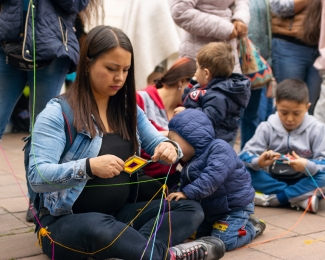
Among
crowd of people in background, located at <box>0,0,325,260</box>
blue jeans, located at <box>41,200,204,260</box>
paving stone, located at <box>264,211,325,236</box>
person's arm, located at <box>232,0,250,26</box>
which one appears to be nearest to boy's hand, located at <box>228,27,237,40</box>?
crowd of people in background, located at <box>0,0,325,260</box>

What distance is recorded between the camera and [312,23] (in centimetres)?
462

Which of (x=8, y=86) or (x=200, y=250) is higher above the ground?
(x=8, y=86)

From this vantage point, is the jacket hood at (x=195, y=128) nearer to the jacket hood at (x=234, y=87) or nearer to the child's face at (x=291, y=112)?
the jacket hood at (x=234, y=87)

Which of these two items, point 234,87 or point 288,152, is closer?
point 234,87

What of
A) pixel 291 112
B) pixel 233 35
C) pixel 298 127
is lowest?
pixel 298 127

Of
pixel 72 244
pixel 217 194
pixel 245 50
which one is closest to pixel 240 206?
pixel 217 194

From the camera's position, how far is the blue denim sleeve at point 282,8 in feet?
15.5

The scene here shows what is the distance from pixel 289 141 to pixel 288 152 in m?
0.08

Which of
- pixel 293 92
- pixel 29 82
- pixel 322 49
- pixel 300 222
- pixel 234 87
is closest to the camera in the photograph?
pixel 29 82

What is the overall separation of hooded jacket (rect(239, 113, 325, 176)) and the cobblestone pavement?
0.37 m

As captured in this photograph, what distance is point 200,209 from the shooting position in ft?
9.86

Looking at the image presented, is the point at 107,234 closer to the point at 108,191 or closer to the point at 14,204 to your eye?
the point at 108,191

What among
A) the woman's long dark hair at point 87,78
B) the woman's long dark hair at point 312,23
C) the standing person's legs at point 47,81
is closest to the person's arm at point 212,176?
the woman's long dark hair at point 87,78

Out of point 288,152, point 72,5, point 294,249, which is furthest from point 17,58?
point 288,152
